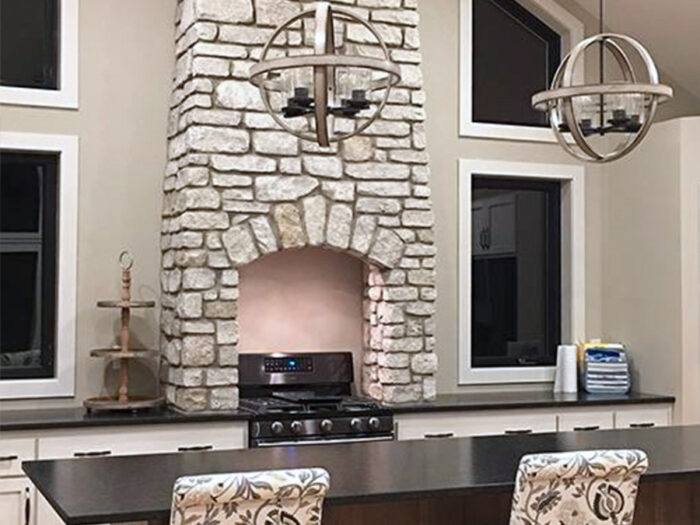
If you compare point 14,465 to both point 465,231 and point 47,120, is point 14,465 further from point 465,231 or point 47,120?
point 465,231

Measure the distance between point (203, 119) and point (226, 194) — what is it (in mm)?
390

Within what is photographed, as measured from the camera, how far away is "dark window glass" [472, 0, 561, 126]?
6285 millimetres

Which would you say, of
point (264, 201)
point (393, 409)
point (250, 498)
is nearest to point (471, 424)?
point (393, 409)

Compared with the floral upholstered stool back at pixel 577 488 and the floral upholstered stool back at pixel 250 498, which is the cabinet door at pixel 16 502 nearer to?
the floral upholstered stool back at pixel 250 498

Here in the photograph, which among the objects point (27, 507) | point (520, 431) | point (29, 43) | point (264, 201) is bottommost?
point (27, 507)

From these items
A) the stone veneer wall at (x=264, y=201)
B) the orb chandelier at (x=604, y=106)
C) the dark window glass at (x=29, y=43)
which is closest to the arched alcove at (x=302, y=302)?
the stone veneer wall at (x=264, y=201)

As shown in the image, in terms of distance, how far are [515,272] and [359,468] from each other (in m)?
3.21

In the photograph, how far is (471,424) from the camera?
17.8ft

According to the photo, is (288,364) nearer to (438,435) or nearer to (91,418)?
(438,435)

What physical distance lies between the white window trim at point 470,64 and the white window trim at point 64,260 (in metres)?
2.30

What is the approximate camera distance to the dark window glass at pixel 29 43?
5234 millimetres

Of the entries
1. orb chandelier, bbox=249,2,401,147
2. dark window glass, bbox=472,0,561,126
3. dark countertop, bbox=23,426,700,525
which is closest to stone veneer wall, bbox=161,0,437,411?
dark window glass, bbox=472,0,561,126

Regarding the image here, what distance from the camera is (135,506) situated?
282 cm

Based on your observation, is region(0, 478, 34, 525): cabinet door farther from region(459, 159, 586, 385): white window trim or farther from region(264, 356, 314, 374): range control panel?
region(459, 159, 586, 385): white window trim
